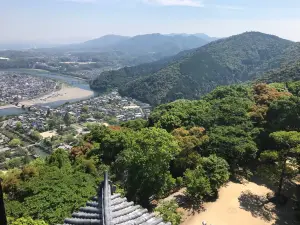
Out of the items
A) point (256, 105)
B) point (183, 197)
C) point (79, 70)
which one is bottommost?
point (79, 70)

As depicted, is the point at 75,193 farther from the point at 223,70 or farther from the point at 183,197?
the point at 223,70

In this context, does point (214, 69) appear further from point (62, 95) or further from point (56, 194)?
point (56, 194)

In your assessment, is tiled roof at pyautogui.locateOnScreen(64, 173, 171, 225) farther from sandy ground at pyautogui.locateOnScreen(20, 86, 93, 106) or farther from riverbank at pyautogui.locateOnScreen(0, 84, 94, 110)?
sandy ground at pyautogui.locateOnScreen(20, 86, 93, 106)

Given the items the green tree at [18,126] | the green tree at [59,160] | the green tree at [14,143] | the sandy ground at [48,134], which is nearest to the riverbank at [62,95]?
the green tree at [18,126]

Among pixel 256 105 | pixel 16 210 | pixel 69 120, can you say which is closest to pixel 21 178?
pixel 16 210

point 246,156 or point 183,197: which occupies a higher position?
point 246,156

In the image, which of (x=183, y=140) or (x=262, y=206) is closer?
(x=262, y=206)

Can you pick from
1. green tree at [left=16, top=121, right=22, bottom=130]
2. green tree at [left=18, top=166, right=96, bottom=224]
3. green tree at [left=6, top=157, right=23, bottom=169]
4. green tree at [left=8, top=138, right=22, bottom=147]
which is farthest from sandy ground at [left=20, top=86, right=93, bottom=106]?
green tree at [left=18, top=166, right=96, bottom=224]

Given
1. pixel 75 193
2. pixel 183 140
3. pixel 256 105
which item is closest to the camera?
pixel 75 193
